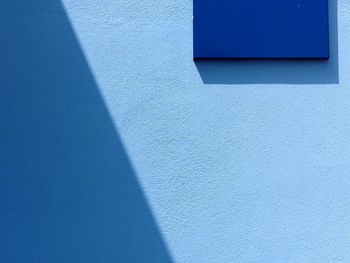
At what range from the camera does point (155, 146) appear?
3.05 metres

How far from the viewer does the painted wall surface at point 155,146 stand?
9.91 feet

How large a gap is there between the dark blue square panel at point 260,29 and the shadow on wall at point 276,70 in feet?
0.15

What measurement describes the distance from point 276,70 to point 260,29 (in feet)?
0.79

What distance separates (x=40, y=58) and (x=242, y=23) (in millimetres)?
1122

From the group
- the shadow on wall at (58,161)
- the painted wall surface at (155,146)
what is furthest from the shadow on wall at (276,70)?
the shadow on wall at (58,161)

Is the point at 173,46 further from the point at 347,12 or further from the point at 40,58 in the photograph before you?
the point at 347,12

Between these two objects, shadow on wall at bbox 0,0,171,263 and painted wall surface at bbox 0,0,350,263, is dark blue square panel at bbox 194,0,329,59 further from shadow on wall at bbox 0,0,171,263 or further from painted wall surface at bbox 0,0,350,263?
shadow on wall at bbox 0,0,171,263

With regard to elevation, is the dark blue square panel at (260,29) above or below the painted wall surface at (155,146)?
above

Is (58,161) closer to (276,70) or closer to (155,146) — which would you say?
(155,146)

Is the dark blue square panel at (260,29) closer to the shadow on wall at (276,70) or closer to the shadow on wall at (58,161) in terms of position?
the shadow on wall at (276,70)

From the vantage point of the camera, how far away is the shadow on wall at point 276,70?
3.07 meters

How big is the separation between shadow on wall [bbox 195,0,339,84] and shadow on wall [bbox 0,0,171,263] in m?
0.64

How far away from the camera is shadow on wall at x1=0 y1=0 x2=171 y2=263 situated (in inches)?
119

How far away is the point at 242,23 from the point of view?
305cm
